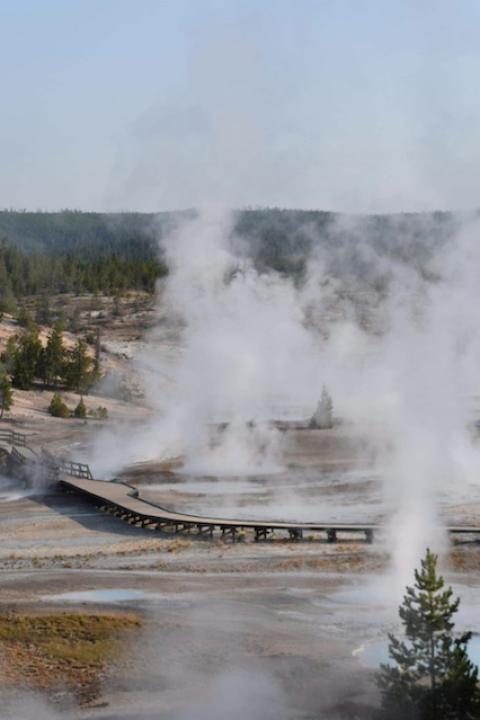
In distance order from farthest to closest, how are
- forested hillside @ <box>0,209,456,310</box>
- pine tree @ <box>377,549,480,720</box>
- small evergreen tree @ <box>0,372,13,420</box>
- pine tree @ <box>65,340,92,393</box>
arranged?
pine tree @ <box>65,340,92,393</box> → forested hillside @ <box>0,209,456,310</box> → small evergreen tree @ <box>0,372,13,420</box> → pine tree @ <box>377,549,480,720</box>

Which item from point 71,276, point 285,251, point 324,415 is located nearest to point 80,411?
point 324,415

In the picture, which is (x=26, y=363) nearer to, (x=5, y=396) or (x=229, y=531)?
(x=5, y=396)

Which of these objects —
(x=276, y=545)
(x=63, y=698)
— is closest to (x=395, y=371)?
(x=276, y=545)

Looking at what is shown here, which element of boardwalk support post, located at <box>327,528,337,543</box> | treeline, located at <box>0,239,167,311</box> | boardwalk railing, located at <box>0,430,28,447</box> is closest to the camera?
boardwalk support post, located at <box>327,528,337,543</box>

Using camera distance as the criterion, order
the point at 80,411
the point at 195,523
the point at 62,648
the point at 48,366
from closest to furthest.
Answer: the point at 62,648 < the point at 195,523 < the point at 80,411 < the point at 48,366

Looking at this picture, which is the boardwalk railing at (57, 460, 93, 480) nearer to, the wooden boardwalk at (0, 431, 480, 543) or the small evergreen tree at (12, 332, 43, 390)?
the wooden boardwalk at (0, 431, 480, 543)

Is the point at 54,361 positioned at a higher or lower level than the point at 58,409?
higher

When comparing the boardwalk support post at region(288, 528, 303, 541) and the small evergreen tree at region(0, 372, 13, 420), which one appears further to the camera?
the small evergreen tree at region(0, 372, 13, 420)

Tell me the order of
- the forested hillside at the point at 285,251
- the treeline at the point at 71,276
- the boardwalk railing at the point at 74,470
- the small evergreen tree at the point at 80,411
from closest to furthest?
the boardwalk railing at the point at 74,470 → the small evergreen tree at the point at 80,411 → the forested hillside at the point at 285,251 → the treeline at the point at 71,276

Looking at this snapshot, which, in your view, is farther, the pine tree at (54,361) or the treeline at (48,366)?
the pine tree at (54,361)

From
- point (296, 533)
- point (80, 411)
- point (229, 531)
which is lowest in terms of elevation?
point (229, 531)

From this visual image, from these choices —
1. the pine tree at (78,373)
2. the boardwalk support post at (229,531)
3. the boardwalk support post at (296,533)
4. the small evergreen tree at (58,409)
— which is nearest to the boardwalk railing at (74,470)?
the boardwalk support post at (229,531)

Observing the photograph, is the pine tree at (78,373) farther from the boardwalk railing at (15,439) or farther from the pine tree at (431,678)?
the pine tree at (431,678)

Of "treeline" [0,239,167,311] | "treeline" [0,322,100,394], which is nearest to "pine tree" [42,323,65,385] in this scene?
"treeline" [0,322,100,394]
